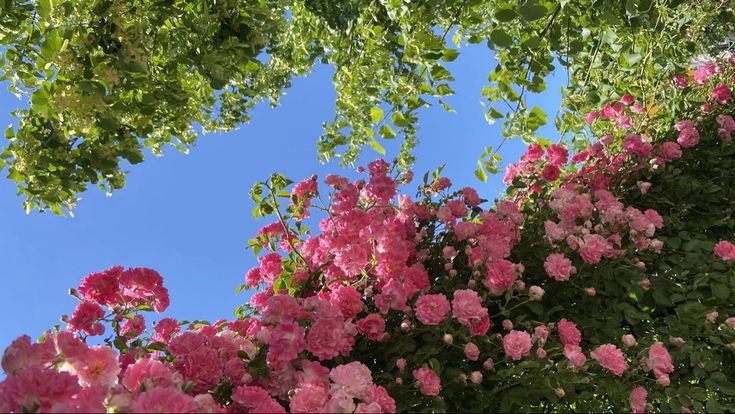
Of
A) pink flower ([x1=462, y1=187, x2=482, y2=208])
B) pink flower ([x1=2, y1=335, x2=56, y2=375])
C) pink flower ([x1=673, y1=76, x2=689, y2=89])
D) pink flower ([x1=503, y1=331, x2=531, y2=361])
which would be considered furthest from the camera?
pink flower ([x1=673, y1=76, x2=689, y2=89])

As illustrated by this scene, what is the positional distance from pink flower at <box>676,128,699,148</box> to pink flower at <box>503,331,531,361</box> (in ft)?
6.15

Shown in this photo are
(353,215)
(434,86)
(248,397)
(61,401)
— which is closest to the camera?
(61,401)

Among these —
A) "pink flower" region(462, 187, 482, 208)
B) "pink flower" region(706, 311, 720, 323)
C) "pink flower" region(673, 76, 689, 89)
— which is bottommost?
"pink flower" region(706, 311, 720, 323)

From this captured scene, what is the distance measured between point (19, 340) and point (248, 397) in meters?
0.53

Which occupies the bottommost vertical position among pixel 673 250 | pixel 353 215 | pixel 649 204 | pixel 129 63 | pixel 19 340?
pixel 19 340

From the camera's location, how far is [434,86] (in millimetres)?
2957

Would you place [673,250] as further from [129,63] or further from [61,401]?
[129,63]

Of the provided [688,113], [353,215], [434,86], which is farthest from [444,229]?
[688,113]

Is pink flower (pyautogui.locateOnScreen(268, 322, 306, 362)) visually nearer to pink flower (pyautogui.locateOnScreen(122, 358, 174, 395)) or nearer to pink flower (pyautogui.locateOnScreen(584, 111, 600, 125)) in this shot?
pink flower (pyautogui.locateOnScreen(122, 358, 174, 395))

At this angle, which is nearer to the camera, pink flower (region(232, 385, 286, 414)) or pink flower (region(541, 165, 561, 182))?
pink flower (region(232, 385, 286, 414))

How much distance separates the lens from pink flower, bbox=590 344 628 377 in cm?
163

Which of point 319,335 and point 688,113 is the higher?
→ point 688,113

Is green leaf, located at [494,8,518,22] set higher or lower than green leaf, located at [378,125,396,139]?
lower

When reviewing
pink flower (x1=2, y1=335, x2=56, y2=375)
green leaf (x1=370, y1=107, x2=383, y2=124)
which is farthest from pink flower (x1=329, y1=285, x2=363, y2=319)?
green leaf (x1=370, y1=107, x2=383, y2=124)
